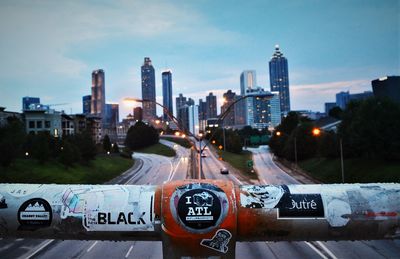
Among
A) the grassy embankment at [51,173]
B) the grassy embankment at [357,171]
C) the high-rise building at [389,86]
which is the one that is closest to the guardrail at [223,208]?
the grassy embankment at [357,171]

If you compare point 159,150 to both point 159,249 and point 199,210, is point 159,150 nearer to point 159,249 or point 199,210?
point 159,249

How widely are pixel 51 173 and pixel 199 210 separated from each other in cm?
4776

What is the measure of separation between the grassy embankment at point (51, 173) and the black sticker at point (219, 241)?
4143cm

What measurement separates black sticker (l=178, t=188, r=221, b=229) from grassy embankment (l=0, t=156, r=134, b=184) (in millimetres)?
41086

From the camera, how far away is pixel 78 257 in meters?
19.2

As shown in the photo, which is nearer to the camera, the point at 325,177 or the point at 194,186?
the point at 194,186

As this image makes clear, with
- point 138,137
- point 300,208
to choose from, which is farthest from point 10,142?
point 138,137

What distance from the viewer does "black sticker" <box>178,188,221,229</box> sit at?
32.1ft

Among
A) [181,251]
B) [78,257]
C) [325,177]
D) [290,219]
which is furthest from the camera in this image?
[325,177]

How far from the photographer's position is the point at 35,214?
1105cm

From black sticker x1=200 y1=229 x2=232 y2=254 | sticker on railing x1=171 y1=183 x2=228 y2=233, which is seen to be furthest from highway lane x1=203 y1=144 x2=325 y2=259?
sticker on railing x1=171 y1=183 x2=228 y2=233

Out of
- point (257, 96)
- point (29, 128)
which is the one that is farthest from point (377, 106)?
point (29, 128)

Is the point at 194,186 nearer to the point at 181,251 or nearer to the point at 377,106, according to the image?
the point at 181,251

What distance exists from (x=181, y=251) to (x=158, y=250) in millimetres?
10896
